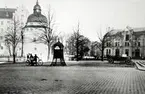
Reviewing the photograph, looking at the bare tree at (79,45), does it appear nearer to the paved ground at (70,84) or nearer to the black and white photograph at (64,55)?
the black and white photograph at (64,55)

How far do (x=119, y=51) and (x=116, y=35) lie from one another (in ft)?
13.1

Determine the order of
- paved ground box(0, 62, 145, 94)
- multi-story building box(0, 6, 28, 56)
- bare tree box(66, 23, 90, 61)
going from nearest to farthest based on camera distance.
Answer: paved ground box(0, 62, 145, 94) → bare tree box(66, 23, 90, 61) → multi-story building box(0, 6, 28, 56)

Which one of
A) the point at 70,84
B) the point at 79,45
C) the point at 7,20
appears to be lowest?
the point at 70,84

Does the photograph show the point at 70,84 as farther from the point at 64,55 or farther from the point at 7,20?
the point at 7,20

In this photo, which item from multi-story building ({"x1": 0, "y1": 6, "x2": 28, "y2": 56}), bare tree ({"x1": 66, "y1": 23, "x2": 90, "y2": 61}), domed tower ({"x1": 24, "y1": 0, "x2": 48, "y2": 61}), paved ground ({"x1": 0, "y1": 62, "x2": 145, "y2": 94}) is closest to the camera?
paved ground ({"x1": 0, "y1": 62, "x2": 145, "y2": 94})

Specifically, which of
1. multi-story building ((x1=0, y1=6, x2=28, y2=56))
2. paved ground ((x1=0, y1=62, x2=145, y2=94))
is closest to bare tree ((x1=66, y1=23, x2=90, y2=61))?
multi-story building ((x1=0, y1=6, x2=28, y2=56))

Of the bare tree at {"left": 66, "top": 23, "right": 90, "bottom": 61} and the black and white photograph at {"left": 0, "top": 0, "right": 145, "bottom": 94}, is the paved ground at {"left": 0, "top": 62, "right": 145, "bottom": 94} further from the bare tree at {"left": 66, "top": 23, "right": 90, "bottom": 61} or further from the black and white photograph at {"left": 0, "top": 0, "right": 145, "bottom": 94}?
the bare tree at {"left": 66, "top": 23, "right": 90, "bottom": 61}

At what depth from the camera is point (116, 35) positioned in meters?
57.8

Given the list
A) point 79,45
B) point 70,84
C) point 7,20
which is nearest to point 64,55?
point 79,45

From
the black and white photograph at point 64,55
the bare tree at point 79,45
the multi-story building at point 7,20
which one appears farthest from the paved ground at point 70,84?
the multi-story building at point 7,20

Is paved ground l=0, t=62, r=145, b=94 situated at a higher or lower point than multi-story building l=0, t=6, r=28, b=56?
lower

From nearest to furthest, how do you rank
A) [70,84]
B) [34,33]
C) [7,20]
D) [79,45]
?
1. [70,84]
2. [79,45]
3. [34,33]
4. [7,20]

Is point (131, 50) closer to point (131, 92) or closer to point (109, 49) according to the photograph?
point (109, 49)

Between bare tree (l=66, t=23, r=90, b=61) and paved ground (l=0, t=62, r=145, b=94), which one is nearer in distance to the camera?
paved ground (l=0, t=62, r=145, b=94)
